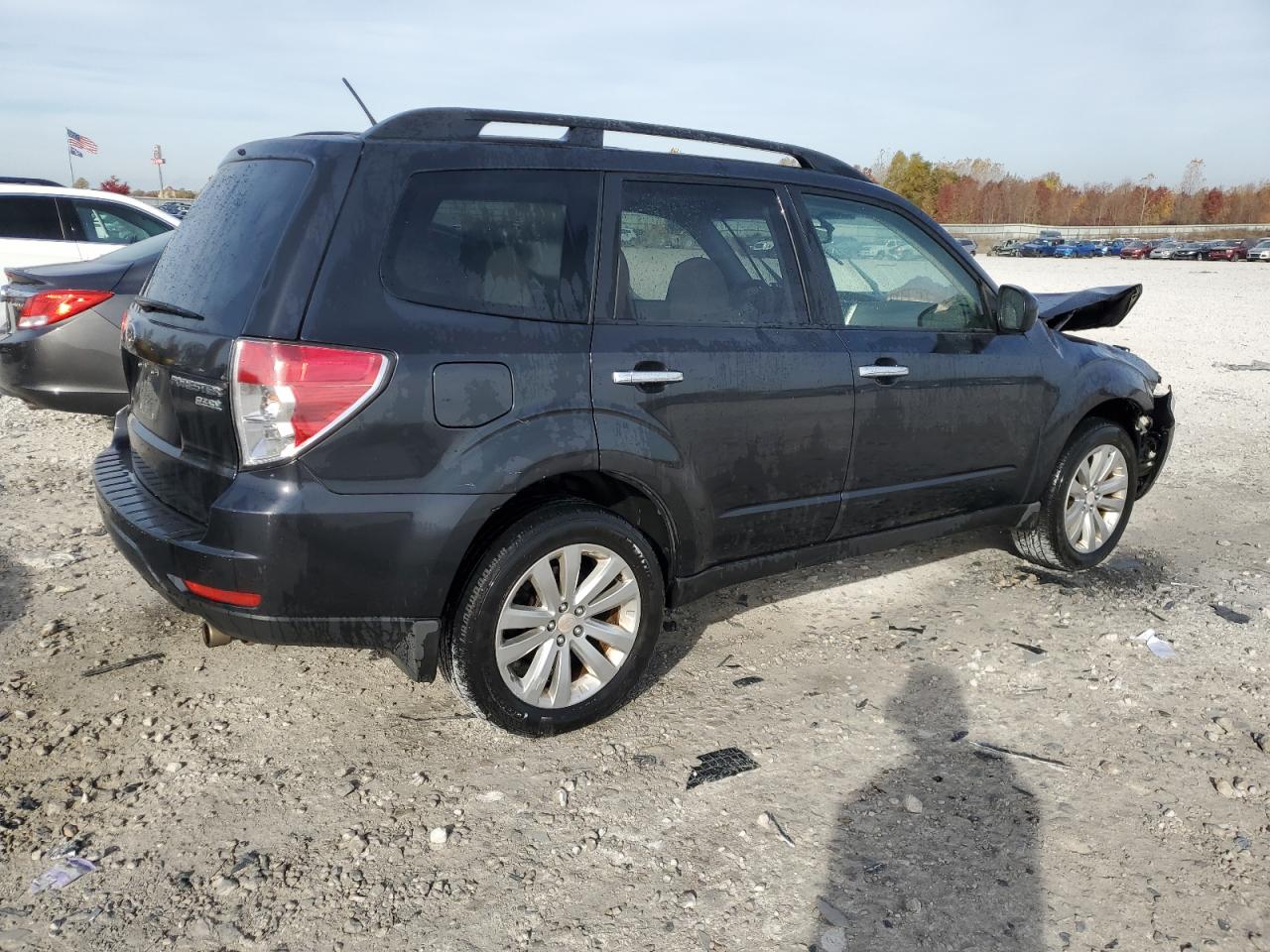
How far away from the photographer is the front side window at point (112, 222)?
28.9 ft

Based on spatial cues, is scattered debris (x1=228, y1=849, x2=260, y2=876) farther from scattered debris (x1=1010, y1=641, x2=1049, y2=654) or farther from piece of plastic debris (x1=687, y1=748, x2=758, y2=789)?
scattered debris (x1=1010, y1=641, x2=1049, y2=654)

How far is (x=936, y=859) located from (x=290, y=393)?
2.21 m

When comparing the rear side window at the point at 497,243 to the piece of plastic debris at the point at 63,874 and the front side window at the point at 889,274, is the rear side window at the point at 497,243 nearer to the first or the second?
the front side window at the point at 889,274

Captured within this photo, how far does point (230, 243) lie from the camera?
307cm

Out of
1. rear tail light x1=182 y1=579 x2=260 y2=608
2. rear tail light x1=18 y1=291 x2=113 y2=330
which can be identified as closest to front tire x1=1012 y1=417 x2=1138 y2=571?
rear tail light x1=182 y1=579 x2=260 y2=608

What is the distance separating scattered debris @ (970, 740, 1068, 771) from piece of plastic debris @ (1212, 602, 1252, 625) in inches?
69.6

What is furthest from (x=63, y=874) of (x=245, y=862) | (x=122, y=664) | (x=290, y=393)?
(x=290, y=393)

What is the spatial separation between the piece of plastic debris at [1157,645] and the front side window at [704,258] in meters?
2.06

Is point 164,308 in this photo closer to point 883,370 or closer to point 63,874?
point 63,874

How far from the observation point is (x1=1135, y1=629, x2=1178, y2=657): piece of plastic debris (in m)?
4.12

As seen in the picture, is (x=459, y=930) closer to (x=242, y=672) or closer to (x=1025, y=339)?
(x=242, y=672)

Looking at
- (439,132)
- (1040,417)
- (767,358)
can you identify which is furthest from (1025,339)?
(439,132)

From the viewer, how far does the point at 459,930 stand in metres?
2.48

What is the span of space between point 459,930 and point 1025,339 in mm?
3489
